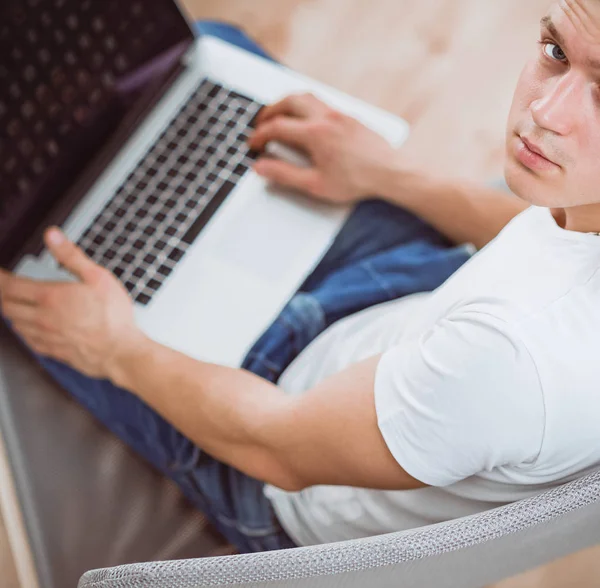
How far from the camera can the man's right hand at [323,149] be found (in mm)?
1000

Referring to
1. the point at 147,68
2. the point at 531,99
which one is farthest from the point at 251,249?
the point at 531,99

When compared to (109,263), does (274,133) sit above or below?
above

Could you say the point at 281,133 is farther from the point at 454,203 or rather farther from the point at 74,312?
the point at 74,312

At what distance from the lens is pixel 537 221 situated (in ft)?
2.31

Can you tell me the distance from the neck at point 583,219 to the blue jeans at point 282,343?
12.2 inches

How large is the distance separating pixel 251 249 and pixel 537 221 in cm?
39

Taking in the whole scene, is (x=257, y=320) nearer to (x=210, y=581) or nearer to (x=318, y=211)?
(x=318, y=211)

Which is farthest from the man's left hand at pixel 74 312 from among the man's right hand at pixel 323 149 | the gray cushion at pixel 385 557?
the gray cushion at pixel 385 557

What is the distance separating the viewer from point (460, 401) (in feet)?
1.91

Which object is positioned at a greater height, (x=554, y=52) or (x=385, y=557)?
(x=554, y=52)

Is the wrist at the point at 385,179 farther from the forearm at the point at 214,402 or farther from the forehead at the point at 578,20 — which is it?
the forehead at the point at 578,20

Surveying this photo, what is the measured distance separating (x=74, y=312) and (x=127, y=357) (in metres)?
0.09

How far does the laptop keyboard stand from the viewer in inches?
38.2

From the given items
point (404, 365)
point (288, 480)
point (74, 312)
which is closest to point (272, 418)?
point (288, 480)
